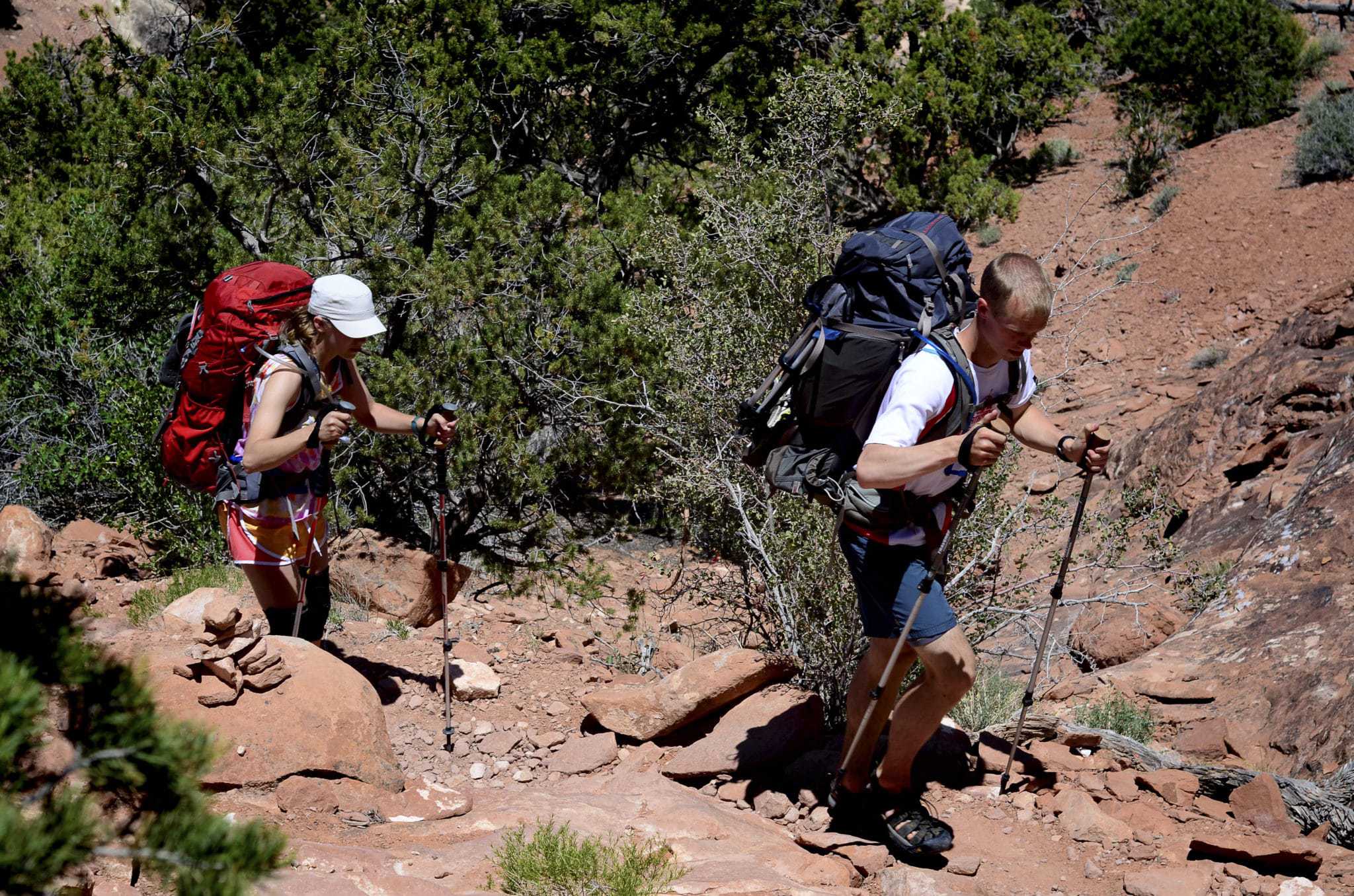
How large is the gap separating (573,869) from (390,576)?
3.88m

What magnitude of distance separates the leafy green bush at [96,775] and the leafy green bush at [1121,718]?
391cm

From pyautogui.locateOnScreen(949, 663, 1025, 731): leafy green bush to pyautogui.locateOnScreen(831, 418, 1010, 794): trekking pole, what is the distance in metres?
1.00

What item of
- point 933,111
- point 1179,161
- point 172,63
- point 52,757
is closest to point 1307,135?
point 1179,161

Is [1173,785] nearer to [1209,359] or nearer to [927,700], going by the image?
[927,700]

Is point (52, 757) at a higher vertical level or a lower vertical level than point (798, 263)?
lower

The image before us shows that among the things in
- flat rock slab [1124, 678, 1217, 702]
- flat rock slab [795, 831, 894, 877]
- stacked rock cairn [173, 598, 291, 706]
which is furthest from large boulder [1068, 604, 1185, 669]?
stacked rock cairn [173, 598, 291, 706]

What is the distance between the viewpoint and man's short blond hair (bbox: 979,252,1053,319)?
329cm

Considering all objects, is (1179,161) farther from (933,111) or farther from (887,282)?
(887,282)

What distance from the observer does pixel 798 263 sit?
19.9 feet

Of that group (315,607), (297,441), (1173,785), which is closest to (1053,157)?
(1173,785)

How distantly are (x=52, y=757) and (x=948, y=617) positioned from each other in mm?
2474

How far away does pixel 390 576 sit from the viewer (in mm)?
6953

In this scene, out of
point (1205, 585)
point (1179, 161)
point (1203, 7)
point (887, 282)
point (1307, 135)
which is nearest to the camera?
point (887, 282)

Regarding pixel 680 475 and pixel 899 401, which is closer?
pixel 899 401
